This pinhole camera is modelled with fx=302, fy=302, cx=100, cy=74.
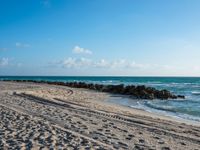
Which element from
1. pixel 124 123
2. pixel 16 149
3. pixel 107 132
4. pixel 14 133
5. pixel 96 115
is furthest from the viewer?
pixel 96 115

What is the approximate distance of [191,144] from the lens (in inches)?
320

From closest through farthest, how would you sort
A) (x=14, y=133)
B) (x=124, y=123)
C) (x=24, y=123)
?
(x=14, y=133) < (x=24, y=123) < (x=124, y=123)

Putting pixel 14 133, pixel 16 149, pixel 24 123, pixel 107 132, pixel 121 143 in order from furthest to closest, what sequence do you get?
1. pixel 24 123
2. pixel 107 132
3. pixel 14 133
4. pixel 121 143
5. pixel 16 149

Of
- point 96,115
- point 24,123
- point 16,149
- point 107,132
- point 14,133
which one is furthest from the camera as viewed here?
point 96,115

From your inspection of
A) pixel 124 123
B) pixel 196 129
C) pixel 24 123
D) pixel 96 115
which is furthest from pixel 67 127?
pixel 196 129

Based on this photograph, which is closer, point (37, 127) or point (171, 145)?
point (171, 145)

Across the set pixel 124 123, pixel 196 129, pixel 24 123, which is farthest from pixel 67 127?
pixel 196 129

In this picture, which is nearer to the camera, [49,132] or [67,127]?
[49,132]

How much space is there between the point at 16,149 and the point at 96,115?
6.12 m

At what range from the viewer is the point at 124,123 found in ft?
35.9

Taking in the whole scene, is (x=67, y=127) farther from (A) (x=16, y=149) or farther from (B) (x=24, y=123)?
(A) (x=16, y=149)

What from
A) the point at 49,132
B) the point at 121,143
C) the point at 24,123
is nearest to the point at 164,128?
the point at 121,143

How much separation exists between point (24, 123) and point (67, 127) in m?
1.55

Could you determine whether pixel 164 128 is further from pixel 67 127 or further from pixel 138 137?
pixel 67 127
